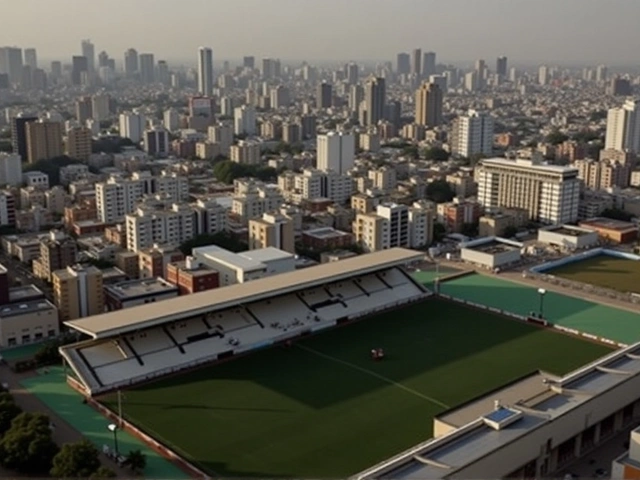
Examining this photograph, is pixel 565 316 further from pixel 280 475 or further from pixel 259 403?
pixel 280 475

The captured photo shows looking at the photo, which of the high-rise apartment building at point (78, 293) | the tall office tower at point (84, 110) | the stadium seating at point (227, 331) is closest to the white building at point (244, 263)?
the stadium seating at point (227, 331)

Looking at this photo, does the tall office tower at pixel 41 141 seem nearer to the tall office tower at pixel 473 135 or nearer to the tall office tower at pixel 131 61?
the tall office tower at pixel 473 135

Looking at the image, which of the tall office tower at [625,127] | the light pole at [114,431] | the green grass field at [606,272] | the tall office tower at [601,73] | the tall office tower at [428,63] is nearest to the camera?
the light pole at [114,431]

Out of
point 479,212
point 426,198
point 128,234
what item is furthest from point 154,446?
point 426,198

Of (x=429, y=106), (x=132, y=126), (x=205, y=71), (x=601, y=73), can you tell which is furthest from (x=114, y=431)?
(x=601, y=73)

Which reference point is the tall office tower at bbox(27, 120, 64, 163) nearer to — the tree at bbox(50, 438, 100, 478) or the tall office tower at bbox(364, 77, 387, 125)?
the tall office tower at bbox(364, 77, 387, 125)

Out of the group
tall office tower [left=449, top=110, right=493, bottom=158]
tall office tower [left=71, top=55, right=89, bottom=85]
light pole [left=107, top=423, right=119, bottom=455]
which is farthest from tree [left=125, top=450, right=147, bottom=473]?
tall office tower [left=71, top=55, right=89, bottom=85]
